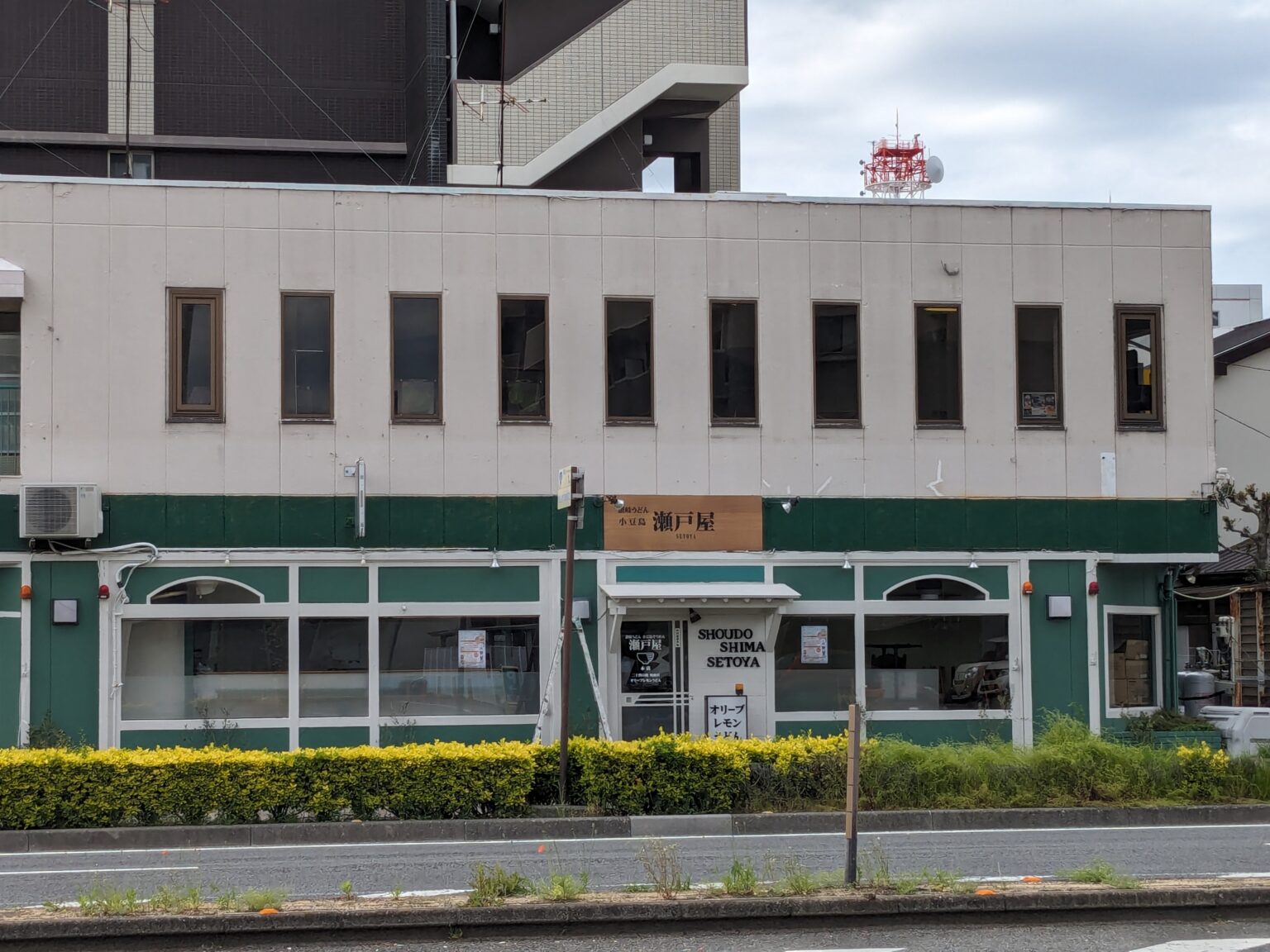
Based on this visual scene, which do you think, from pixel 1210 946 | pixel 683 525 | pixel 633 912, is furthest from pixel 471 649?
pixel 1210 946

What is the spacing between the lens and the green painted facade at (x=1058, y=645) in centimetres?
2131

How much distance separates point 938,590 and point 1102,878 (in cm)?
1105

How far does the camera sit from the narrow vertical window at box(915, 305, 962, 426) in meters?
21.6

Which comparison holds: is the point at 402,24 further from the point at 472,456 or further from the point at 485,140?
the point at 472,456

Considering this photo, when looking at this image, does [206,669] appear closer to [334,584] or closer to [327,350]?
[334,584]

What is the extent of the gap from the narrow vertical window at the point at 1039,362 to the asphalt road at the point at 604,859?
23.7 ft

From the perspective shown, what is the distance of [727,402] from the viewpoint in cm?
2123

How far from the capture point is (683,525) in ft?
68.5

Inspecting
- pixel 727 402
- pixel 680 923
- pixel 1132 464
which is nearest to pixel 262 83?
pixel 727 402

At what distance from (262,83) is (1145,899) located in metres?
26.6

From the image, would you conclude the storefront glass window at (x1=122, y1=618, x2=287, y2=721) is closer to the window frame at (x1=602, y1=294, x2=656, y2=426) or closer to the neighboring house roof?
the window frame at (x1=602, y1=294, x2=656, y2=426)

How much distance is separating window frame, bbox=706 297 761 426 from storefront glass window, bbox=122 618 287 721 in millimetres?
6090

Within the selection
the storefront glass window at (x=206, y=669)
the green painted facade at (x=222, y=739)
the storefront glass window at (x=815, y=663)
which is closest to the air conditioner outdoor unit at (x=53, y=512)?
the storefront glass window at (x=206, y=669)

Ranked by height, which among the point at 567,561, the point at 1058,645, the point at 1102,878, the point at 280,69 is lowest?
the point at 1102,878
